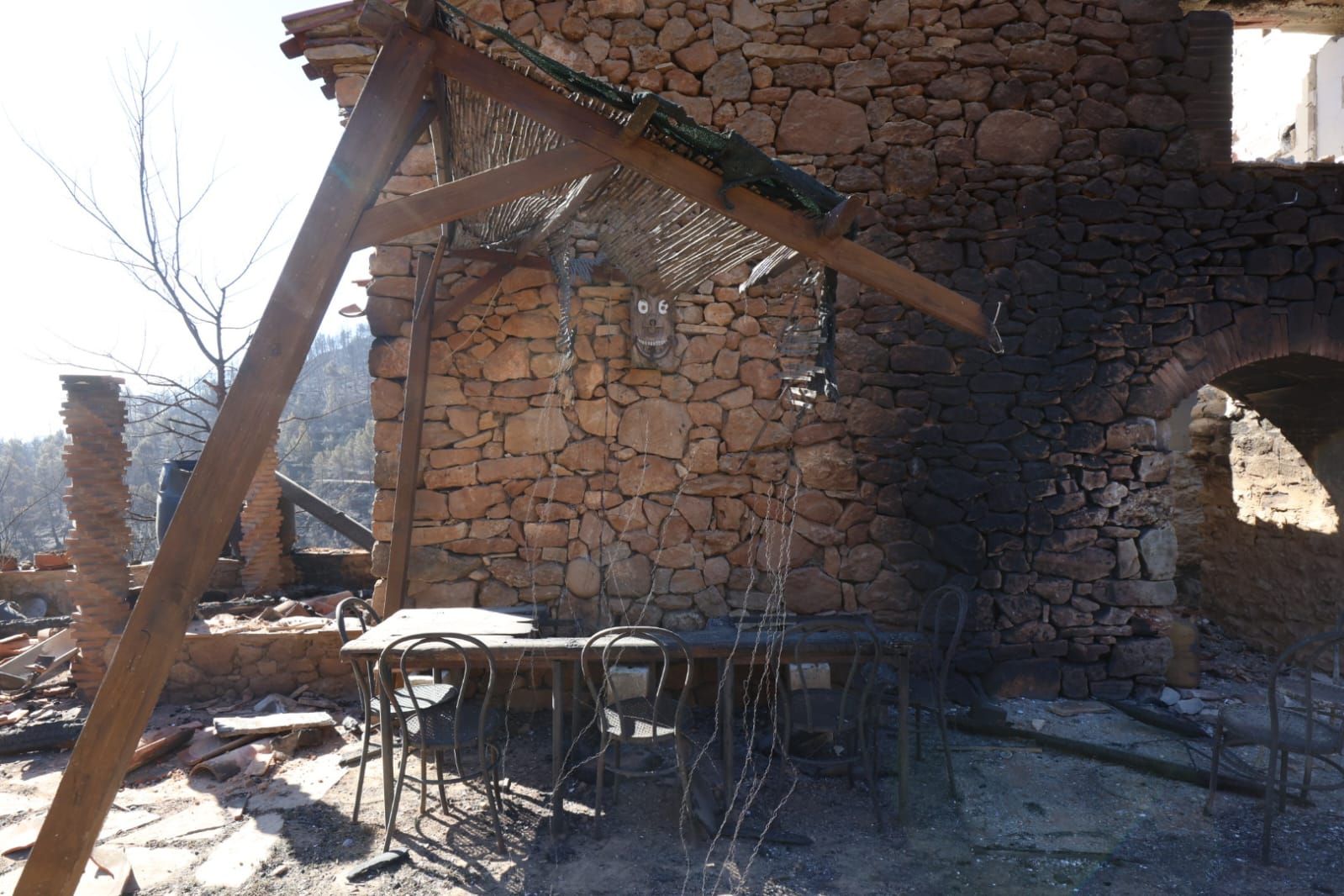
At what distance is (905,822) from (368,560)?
→ 6.58 m

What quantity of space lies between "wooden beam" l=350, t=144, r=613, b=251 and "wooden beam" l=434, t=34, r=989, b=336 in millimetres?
102

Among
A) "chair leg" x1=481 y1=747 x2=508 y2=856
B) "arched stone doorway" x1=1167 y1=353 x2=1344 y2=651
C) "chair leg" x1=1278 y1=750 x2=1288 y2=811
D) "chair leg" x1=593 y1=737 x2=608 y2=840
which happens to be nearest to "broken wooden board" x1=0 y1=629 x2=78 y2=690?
"chair leg" x1=481 y1=747 x2=508 y2=856

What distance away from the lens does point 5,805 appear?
13.5 feet

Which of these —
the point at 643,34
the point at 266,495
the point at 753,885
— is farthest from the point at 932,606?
the point at 266,495

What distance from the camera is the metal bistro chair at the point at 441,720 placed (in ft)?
11.3

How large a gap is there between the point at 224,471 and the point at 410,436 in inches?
96.4

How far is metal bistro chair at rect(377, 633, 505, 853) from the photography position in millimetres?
3445

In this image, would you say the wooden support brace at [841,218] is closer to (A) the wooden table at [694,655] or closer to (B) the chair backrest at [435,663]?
(A) the wooden table at [694,655]

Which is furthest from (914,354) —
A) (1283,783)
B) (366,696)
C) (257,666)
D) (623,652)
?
(257,666)

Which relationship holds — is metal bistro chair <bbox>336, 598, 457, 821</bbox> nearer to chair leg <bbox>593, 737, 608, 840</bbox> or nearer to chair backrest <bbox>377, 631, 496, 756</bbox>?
chair backrest <bbox>377, 631, 496, 756</bbox>

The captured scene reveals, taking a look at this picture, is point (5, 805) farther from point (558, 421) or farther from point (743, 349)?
point (743, 349)

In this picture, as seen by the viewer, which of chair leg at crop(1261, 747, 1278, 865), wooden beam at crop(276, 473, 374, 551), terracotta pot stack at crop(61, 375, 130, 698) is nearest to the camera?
chair leg at crop(1261, 747, 1278, 865)

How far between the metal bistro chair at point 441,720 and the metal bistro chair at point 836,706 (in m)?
1.40

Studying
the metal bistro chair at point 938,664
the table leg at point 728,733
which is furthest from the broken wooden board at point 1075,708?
the table leg at point 728,733
